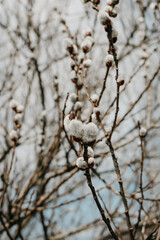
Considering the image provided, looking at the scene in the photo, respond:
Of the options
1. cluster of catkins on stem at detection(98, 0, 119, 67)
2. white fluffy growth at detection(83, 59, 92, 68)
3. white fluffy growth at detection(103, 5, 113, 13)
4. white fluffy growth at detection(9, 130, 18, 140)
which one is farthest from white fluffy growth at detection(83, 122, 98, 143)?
white fluffy growth at detection(9, 130, 18, 140)

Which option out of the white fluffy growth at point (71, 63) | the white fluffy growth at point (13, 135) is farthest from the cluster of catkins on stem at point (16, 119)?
the white fluffy growth at point (71, 63)

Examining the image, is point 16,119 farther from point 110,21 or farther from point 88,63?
point 110,21

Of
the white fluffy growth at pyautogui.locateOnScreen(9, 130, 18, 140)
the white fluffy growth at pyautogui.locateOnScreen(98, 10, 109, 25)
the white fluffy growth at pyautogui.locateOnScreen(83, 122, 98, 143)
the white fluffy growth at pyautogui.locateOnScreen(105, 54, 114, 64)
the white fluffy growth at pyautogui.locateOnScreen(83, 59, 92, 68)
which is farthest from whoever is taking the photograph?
the white fluffy growth at pyautogui.locateOnScreen(9, 130, 18, 140)

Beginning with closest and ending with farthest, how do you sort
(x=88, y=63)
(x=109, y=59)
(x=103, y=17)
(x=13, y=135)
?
(x=103, y=17) → (x=109, y=59) → (x=88, y=63) → (x=13, y=135)

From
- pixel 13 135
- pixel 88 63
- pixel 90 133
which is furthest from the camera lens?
pixel 13 135

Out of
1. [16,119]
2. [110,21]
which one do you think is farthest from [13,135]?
[110,21]

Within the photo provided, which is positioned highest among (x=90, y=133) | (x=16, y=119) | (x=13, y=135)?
(x=16, y=119)

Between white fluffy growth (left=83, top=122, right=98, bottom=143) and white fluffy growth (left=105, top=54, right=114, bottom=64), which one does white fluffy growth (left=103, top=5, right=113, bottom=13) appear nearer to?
white fluffy growth (left=105, top=54, right=114, bottom=64)

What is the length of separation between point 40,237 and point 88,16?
3.28 meters

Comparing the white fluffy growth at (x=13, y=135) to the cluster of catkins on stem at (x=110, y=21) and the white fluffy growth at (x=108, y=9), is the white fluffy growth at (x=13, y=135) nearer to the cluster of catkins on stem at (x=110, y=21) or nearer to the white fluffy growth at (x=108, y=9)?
the cluster of catkins on stem at (x=110, y=21)

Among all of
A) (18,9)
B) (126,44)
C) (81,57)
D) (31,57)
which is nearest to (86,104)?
(31,57)

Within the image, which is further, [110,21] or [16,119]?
[16,119]

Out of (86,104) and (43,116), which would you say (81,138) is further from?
(86,104)

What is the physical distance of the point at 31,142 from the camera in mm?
3459
